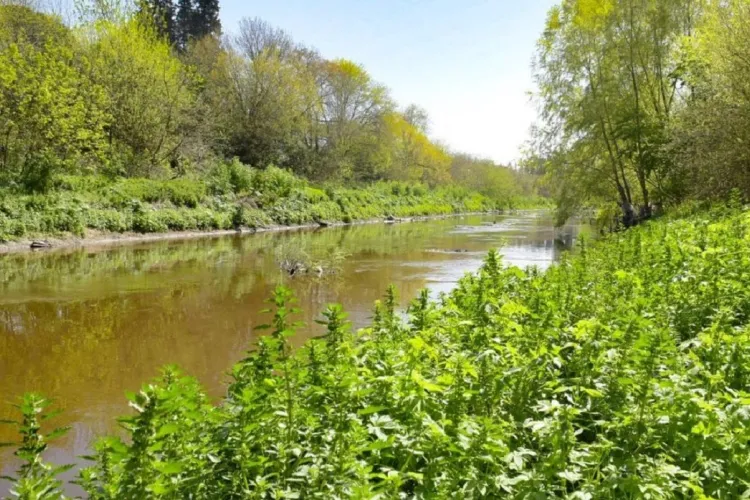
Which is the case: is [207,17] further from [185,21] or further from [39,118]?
[39,118]

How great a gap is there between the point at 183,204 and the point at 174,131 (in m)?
5.77

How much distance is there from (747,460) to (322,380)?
79.6 inches

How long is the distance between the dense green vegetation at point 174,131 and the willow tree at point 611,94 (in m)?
15.8

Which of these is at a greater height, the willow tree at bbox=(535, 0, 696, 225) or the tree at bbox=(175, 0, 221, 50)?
the tree at bbox=(175, 0, 221, 50)

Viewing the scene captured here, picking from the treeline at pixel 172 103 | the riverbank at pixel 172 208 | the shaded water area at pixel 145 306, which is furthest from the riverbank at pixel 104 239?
the treeline at pixel 172 103

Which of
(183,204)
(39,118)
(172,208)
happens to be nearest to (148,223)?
(172,208)

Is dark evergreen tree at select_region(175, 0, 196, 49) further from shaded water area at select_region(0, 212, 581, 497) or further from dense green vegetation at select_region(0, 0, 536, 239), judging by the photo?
shaded water area at select_region(0, 212, 581, 497)

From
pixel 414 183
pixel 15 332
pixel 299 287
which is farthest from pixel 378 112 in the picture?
pixel 15 332

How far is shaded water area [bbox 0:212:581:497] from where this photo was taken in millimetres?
6215

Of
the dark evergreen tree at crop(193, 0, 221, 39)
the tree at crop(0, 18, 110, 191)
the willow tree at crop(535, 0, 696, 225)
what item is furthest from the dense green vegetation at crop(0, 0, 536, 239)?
the willow tree at crop(535, 0, 696, 225)

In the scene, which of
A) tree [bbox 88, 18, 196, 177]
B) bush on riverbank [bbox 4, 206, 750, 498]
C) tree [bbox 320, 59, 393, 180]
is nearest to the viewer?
bush on riverbank [bbox 4, 206, 750, 498]

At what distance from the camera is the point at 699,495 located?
1904 millimetres

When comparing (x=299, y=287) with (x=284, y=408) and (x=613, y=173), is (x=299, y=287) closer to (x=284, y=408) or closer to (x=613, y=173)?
(x=284, y=408)

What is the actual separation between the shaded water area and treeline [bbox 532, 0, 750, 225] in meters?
4.24
